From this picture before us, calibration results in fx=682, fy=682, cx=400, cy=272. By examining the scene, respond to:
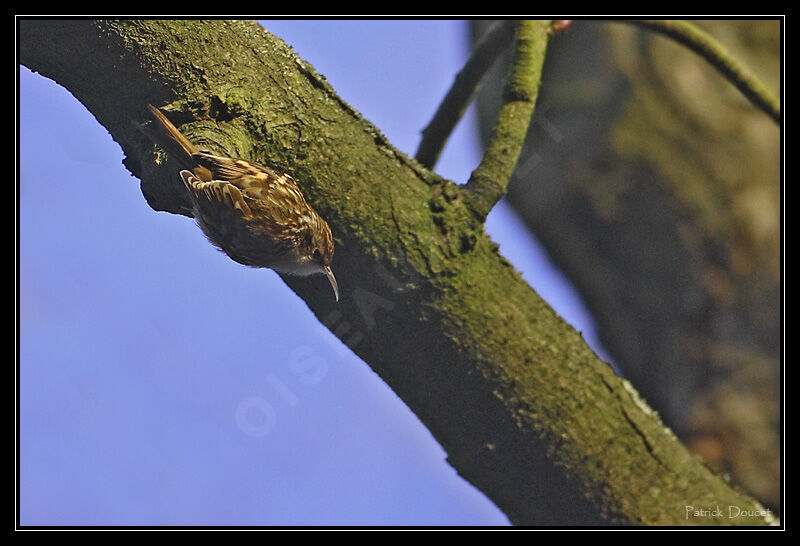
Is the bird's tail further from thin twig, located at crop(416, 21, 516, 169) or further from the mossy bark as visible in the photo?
thin twig, located at crop(416, 21, 516, 169)

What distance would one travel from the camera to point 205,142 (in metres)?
1.59

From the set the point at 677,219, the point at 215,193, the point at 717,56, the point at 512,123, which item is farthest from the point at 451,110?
the point at 677,219

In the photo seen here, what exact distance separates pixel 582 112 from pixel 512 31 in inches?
51.8

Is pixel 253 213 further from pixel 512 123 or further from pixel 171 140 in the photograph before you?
Answer: pixel 512 123

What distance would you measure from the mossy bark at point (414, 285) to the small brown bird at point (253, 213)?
0.04m

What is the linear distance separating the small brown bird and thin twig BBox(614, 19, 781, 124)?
1.46 m

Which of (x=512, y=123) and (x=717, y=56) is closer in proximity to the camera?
(x=512, y=123)

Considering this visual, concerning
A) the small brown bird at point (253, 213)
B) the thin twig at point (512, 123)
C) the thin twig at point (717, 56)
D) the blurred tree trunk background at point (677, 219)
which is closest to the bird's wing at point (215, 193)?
the small brown bird at point (253, 213)

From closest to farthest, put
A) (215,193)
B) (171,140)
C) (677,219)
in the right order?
(171,140) → (215,193) → (677,219)

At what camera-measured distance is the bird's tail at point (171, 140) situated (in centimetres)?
160

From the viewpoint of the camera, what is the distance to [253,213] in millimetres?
1873

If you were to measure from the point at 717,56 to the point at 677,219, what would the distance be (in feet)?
3.32

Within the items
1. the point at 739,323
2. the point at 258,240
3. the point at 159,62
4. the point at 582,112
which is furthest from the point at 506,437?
the point at 582,112
